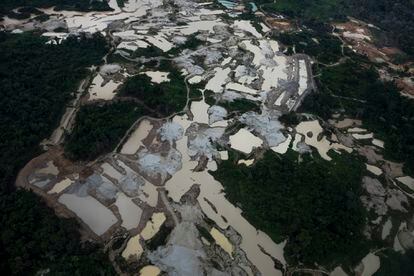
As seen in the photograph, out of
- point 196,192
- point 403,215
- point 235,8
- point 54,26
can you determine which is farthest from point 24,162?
point 235,8

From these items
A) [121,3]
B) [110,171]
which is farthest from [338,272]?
[121,3]

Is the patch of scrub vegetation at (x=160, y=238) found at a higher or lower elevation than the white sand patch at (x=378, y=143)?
higher

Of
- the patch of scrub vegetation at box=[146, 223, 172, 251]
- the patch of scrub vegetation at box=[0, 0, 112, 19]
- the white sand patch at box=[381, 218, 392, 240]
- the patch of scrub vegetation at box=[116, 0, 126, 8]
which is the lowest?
the white sand patch at box=[381, 218, 392, 240]

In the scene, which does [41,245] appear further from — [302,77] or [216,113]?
[302,77]

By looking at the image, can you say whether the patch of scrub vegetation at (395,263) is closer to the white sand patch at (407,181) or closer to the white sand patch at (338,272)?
the white sand patch at (338,272)

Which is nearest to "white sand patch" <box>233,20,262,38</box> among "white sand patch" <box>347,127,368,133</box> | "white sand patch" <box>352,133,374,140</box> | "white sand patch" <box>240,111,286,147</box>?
"white sand patch" <box>240,111,286,147</box>

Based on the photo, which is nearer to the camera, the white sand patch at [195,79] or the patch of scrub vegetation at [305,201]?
the patch of scrub vegetation at [305,201]

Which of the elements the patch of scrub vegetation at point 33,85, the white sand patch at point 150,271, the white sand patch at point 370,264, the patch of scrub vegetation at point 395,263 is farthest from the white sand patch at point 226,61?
the white sand patch at point 150,271

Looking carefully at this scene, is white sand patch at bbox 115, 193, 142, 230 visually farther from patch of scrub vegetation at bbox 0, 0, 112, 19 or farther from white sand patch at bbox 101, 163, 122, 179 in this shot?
patch of scrub vegetation at bbox 0, 0, 112, 19
